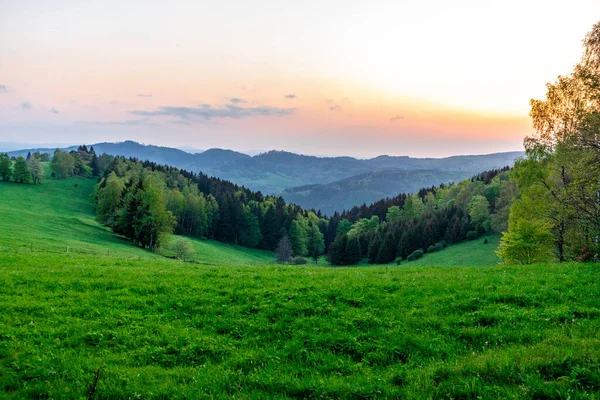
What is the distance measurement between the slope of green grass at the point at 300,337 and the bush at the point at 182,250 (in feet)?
191

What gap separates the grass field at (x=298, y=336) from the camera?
7.44m

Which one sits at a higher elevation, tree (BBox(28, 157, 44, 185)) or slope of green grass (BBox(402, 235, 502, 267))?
tree (BBox(28, 157, 44, 185))

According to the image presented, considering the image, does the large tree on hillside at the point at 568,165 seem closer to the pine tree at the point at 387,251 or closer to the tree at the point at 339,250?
the pine tree at the point at 387,251

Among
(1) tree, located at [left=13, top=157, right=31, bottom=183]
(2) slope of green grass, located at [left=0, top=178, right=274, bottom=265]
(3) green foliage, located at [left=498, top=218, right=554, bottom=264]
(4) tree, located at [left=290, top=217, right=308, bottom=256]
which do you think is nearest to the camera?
(3) green foliage, located at [left=498, top=218, right=554, bottom=264]

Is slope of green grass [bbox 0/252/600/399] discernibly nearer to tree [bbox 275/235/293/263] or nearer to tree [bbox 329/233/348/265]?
tree [bbox 275/235/293/263]

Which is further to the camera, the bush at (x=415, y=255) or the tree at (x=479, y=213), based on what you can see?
the tree at (x=479, y=213)

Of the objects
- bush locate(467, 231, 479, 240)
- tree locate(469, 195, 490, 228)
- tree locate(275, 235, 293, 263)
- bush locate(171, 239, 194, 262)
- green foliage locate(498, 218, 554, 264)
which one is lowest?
tree locate(275, 235, 293, 263)

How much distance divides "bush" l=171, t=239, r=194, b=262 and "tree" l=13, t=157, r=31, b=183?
8714 centimetres

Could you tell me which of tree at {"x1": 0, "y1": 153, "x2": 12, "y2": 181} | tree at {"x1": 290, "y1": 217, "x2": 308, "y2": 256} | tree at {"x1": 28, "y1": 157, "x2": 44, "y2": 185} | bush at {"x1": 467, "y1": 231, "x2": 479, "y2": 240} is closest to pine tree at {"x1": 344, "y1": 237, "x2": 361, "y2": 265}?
tree at {"x1": 290, "y1": 217, "x2": 308, "y2": 256}

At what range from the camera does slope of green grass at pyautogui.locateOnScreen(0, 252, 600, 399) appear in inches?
293

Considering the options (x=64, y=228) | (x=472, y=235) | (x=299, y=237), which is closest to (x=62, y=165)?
(x=64, y=228)

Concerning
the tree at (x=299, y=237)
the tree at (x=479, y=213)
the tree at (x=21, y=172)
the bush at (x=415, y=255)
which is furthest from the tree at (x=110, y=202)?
the tree at (x=479, y=213)

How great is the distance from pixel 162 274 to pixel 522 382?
16804 mm

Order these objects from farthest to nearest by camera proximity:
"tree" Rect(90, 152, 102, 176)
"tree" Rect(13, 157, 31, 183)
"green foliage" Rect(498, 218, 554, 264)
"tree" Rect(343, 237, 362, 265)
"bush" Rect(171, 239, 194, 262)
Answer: "tree" Rect(90, 152, 102, 176)
"tree" Rect(13, 157, 31, 183)
"tree" Rect(343, 237, 362, 265)
"bush" Rect(171, 239, 194, 262)
"green foliage" Rect(498, 218, 554, 264)
